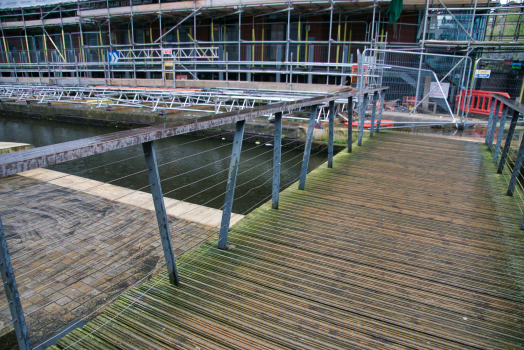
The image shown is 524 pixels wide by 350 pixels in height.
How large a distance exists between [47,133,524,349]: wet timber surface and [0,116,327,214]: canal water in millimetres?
1558

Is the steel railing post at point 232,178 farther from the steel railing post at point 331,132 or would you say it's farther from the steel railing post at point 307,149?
the steel railing post at point 331,132

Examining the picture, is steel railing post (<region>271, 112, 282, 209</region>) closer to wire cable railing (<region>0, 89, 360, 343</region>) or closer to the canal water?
wire cable railing (<region>0, 89, 360, 343</region>)

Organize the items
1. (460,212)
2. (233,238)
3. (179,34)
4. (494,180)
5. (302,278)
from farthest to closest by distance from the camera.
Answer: (179,34), (494,180), (460,212), (233,238), (302,278)

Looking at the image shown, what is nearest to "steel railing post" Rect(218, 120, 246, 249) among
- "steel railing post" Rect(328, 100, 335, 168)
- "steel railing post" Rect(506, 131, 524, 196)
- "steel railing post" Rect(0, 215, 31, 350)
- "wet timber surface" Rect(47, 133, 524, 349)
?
"wet timber surface" Rect(47, 133, 524, 349)

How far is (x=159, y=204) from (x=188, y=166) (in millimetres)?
7166

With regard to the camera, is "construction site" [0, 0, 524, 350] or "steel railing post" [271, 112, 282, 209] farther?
"steel railing post" [271, 112, 282, 209]

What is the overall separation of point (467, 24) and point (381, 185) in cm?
1364

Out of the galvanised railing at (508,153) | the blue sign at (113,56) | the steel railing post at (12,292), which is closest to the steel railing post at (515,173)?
the galvanised railing at (508,153)

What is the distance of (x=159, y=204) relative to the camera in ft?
7.00

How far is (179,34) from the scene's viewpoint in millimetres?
21750

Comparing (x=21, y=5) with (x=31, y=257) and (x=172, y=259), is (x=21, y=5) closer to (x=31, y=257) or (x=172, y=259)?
(x=31, y=257)

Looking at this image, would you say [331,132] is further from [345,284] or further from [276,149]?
[345,284]

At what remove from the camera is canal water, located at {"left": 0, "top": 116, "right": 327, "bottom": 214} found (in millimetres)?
6852

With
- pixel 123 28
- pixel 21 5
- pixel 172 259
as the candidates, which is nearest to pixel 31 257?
pixel 172 259
